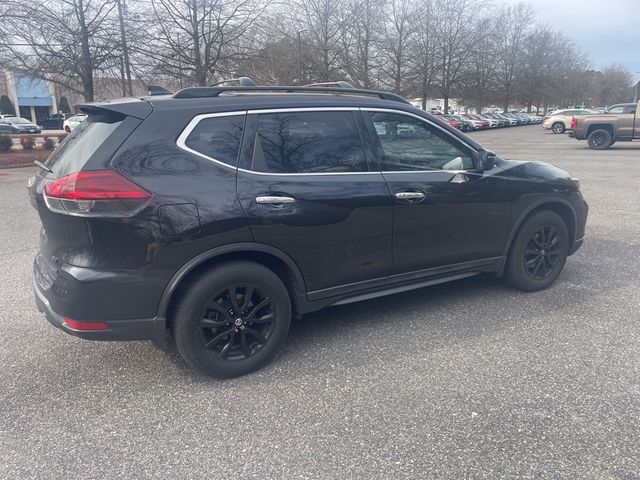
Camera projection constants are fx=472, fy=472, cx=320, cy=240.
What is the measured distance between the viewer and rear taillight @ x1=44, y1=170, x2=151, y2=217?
8.70 feet

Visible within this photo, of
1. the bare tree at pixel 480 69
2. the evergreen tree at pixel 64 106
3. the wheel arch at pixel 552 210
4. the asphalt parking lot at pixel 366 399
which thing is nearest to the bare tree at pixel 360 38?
the bare tree at pixel 480 69

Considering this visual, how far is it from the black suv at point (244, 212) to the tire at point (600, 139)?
19.0m

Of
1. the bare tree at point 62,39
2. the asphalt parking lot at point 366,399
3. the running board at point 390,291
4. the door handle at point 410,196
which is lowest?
the asphalt parking lot at point 366,399

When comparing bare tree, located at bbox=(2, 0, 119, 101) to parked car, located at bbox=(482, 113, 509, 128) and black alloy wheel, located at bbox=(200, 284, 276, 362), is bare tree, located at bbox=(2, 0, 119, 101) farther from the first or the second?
parked car, located at bbox=(482, 113, 509, 128)

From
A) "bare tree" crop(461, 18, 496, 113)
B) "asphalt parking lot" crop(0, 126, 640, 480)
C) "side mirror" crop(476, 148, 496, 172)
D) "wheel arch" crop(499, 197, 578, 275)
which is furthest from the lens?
"bare tree" crop(461, 18, 496, 113)

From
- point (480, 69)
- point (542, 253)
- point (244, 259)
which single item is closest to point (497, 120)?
point (480, 69)

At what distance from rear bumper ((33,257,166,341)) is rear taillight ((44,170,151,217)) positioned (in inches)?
16.4

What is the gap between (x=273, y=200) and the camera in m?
3.04

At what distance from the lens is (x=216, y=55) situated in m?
17.8

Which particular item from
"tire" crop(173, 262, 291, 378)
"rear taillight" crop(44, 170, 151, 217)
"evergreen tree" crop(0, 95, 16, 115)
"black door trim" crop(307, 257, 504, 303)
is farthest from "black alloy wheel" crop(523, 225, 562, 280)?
"evergreen tree" crop(0, 95, 16, 115)

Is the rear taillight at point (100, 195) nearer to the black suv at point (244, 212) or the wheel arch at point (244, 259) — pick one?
the black suv at point (244, 212)

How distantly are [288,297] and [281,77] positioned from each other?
27.2 meters

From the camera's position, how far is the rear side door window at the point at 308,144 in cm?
314

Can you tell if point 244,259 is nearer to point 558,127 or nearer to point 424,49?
point 558,127
